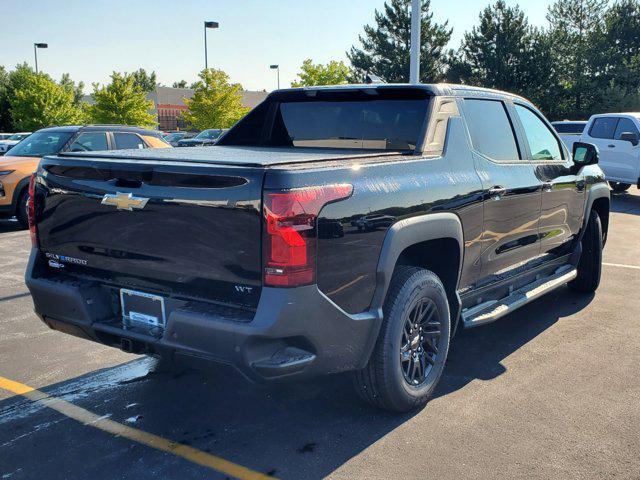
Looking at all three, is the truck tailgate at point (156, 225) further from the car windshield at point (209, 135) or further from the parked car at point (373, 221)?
the car windshield at point (209, 135)

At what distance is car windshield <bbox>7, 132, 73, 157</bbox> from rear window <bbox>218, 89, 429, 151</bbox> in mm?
6690

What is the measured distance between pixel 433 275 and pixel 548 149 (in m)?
2.29

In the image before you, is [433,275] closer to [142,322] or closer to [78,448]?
[142,322]

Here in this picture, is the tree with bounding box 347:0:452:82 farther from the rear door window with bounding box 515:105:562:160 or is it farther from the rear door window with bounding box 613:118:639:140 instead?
the rear door window with bounding box 515:105:562:160

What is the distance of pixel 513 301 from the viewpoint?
4629 millimetres

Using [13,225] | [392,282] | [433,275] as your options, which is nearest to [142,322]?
[392,282]

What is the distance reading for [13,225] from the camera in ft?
37.4

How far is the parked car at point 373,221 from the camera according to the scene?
310 centimetres

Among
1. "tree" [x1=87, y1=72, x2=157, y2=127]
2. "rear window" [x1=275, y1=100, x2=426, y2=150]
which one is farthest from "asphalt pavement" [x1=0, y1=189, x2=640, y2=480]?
"tree" [x1=87, y1=72, x2=157, y2=127]

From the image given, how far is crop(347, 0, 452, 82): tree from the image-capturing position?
5369 cm

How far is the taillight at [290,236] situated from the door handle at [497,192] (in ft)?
5.75

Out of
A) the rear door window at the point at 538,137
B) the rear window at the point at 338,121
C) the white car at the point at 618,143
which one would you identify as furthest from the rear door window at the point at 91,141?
the white car at the point at 618,143

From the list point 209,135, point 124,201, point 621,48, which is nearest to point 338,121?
point 124,201

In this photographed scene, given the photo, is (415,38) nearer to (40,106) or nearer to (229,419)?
(229,419)
